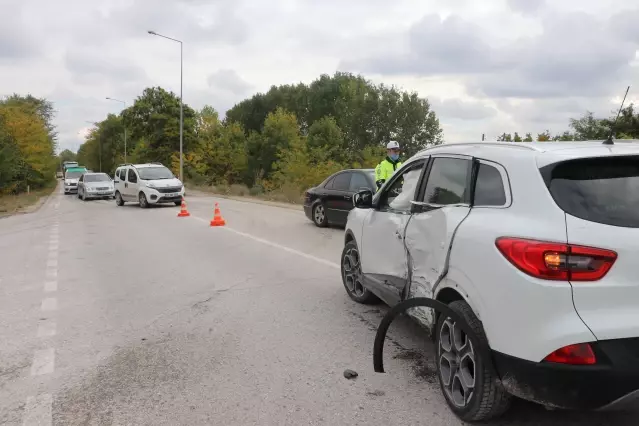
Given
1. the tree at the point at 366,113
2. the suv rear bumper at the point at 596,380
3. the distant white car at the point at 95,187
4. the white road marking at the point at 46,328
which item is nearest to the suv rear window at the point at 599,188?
the suv rear bumper at the point at 596,380

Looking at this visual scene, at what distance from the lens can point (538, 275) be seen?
2787 mm

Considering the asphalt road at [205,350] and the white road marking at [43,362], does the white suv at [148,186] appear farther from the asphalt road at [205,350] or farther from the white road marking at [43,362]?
the white road marking at [43,362]

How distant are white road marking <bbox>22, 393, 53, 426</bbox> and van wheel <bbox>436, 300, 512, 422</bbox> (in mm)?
2457

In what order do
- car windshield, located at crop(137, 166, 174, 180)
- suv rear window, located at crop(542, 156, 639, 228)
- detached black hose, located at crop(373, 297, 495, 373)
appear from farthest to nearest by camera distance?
car windshield, located at crop(137, 166, 174, 180) → detached black hose, located at crop(373, 297, 495, 373) → suv rear window, located at crop(542, 156, 639, 228)

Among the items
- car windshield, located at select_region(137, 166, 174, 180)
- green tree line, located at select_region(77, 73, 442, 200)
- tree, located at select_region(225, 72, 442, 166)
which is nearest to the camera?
car windshield, located at select_region(137, 166, 174, 180)

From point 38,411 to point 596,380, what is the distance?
327cm

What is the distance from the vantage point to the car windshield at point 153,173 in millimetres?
23703

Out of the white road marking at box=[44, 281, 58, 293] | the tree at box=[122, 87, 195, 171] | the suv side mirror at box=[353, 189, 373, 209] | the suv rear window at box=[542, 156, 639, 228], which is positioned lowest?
the white road marking at box=[44, 281, 58, 293]

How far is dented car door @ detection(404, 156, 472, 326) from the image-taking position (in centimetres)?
362

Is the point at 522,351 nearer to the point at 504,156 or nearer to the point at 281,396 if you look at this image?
the point at 504,156

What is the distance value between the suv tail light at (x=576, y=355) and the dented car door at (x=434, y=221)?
0.97m

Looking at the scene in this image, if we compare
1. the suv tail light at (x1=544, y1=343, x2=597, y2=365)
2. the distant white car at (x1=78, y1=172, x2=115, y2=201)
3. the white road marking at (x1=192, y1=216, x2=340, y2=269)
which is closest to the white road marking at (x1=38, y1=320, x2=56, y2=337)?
the white road marking at (x1=192, y1=216, x2=340, y2=269)

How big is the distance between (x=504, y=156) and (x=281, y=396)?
2113 mm

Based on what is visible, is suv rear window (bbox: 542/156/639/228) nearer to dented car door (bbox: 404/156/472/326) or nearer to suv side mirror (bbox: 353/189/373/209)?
dented car door (bbox: 404/156/472/326)
